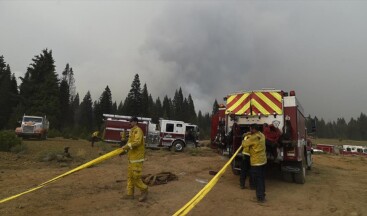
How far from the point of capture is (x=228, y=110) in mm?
11312

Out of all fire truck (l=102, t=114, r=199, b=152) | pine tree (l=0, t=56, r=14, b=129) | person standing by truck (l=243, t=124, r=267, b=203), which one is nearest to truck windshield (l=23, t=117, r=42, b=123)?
fire truck (l=102, t=114, r=199, b=152)

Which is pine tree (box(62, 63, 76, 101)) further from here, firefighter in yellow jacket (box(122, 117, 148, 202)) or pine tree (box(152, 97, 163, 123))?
firefighter in yellow jacket (box(122, 117, 148, 202))

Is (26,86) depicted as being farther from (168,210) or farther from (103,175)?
(168,210)

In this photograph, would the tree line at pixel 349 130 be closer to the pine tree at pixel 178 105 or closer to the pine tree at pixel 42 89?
the pine tree at pixel 178 105

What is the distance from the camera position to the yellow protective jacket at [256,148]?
8.50 meters

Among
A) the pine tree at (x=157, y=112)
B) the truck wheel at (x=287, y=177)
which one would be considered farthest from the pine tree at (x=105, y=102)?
the truck wheel at (x=287, y=177)

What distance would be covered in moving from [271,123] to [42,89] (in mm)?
47177

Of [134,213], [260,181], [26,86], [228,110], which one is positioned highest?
[26,86]

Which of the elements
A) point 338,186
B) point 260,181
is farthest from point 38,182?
point 338,186

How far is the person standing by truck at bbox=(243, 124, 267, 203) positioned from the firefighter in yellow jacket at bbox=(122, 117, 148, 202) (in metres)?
2.89

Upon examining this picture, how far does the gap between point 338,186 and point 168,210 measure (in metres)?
7.38

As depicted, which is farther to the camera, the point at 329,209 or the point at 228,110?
the point at 228,110

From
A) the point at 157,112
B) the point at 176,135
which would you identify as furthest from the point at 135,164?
the point at 157,112

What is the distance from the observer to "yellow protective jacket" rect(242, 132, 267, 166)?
850 cm
